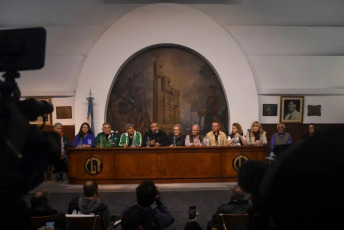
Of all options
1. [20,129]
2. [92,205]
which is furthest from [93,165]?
[20,129]

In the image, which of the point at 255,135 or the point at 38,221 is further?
the point at 255,135

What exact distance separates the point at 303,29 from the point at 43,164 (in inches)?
486

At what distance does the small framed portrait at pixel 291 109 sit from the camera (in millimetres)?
12172

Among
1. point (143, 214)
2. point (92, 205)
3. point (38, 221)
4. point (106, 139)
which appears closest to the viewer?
point (143, 214)

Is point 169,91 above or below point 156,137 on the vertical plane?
above

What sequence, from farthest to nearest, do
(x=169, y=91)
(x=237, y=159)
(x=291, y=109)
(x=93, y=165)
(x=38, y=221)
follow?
(x=169, y=91) → (x=291, y=109) → (x=237, y=159) → (x=93, y=165) → (x=38, y=221)

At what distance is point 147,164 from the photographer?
8.67 meters

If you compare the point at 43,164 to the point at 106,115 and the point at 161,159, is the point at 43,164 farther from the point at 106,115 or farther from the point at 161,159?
the point at 106,115

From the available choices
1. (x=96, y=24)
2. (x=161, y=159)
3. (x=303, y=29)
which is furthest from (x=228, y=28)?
(x=161, y=159)

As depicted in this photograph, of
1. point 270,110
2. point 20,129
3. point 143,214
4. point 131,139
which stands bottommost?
point 143,214

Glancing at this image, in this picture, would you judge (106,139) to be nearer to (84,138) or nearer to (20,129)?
(84,138)

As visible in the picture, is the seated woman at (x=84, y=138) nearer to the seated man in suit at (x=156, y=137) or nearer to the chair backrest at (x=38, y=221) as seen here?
the seated man in suit at (x=156, y=137)

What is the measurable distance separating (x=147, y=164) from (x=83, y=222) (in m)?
4.96

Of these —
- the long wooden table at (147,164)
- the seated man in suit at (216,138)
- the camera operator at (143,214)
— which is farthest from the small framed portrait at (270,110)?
the camera operator at (143,214)
